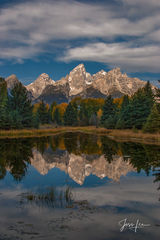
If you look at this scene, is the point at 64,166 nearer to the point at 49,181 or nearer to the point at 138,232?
the point at 49,181

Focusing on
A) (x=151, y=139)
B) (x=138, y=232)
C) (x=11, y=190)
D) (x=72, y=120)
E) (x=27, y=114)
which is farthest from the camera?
(x=72, y=120)

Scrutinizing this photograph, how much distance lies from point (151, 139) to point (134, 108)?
17.2 meters

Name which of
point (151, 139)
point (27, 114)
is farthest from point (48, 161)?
point (27, 114)

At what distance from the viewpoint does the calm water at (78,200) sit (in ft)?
26.2

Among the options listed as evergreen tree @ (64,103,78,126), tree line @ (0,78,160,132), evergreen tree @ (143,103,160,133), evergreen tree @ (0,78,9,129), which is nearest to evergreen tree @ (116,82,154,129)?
tree line @ (0,78,160,132)

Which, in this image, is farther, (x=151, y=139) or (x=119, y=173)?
(x=151, y=139)

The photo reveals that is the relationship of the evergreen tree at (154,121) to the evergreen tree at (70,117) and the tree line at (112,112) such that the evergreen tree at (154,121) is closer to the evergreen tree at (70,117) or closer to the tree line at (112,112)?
the tree line at (112,112)

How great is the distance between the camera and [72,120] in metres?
126
